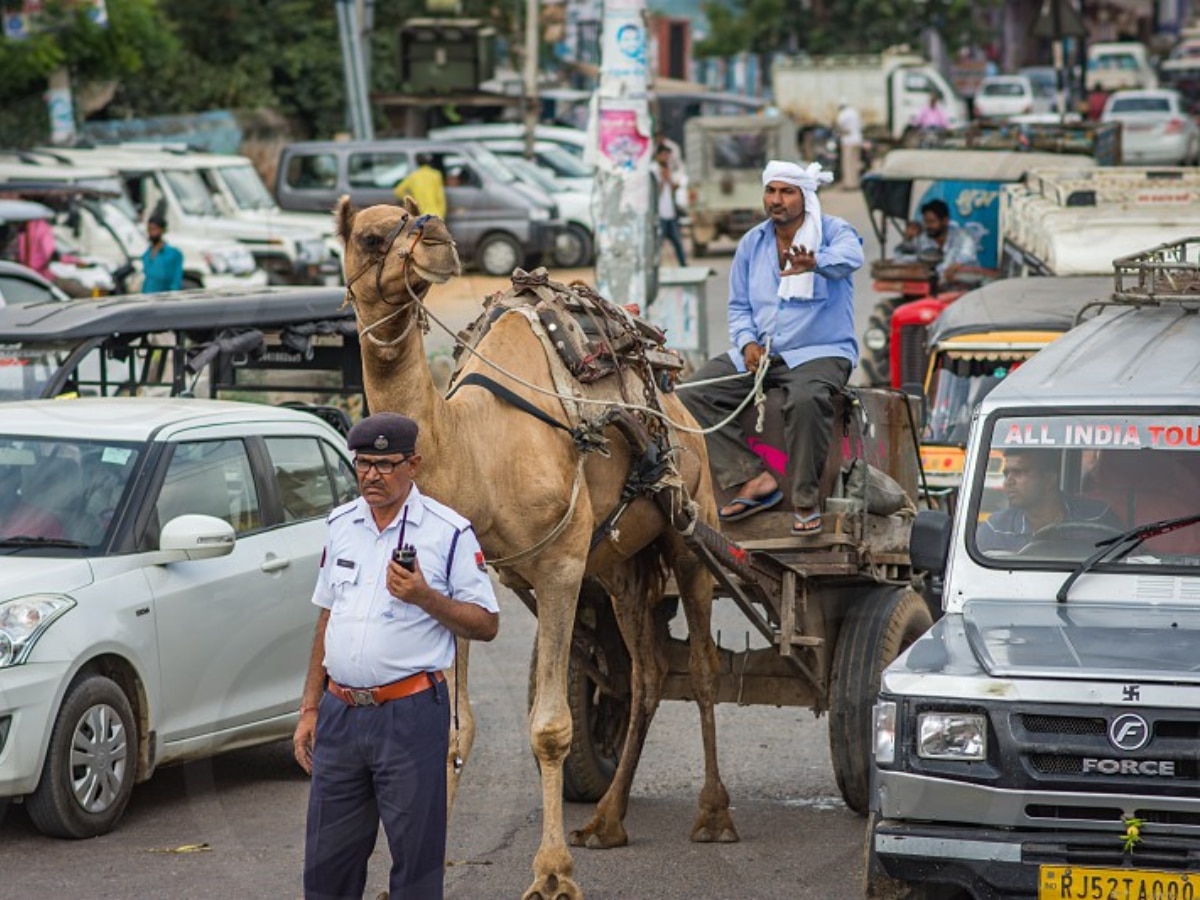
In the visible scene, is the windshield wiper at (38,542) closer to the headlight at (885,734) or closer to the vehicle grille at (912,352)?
the headlight at (885,734)

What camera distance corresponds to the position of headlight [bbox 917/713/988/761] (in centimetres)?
618

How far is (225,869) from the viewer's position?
319 inches

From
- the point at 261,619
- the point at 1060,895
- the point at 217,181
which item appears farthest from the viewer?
the point at 217,181

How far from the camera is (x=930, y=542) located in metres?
7.28

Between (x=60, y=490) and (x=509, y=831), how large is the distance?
2410 mm

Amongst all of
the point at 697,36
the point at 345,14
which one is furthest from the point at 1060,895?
the point at 697,36

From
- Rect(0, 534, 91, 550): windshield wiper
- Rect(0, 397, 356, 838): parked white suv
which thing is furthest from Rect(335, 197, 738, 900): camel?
Rect(0, 534, 91, 550): windshield wiper

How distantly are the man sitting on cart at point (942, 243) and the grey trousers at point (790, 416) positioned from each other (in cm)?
1255

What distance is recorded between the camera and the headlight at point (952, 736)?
20.3ft

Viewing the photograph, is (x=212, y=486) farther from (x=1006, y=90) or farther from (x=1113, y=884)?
(x=1006, y=90)

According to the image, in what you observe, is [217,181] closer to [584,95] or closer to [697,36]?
[584,95]

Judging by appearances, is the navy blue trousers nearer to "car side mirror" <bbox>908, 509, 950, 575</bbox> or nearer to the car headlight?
"car side mirror" <bbox>908, 509, 950, 575</bbox>

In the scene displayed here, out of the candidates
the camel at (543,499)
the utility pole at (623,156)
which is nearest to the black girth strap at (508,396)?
the camel at (543,499)

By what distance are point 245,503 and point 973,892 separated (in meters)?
4.59
